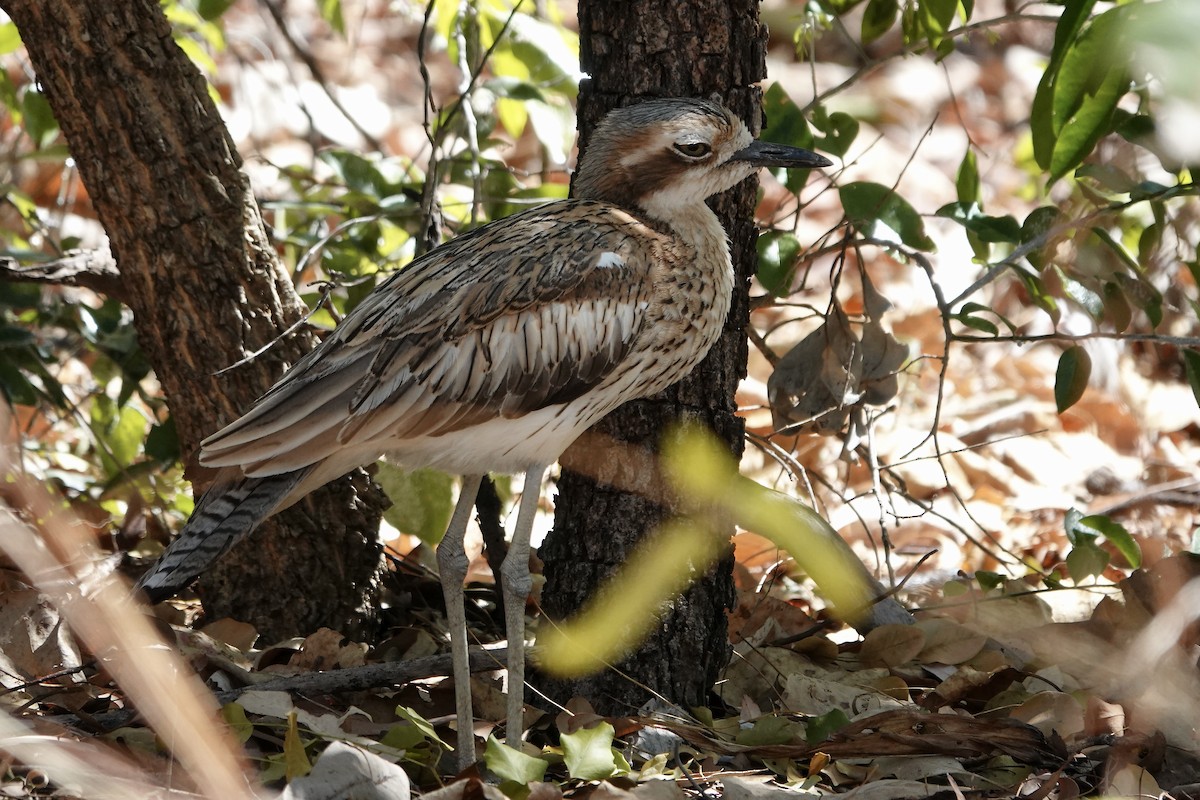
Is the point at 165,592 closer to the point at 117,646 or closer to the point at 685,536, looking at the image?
the point at 117,646

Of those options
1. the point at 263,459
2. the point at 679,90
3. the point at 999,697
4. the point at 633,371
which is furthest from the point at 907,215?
the point at 263,459

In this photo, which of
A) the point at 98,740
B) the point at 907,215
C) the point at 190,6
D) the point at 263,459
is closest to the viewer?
the point at 98,740

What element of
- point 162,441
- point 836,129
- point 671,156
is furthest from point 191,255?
point 836,129

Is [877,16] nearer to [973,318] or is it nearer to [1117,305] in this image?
[973,318]

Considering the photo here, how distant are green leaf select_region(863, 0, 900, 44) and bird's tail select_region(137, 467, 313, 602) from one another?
217 cm

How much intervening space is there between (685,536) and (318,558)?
1.13 m

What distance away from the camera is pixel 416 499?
396 cm

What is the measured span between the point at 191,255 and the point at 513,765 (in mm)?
1740

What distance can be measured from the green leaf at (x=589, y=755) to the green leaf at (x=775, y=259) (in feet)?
5.47

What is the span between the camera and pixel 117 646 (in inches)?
126

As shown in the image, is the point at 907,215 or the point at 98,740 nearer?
the point at 98,740

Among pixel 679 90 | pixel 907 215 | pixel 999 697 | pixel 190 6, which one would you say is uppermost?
pixel 190 6

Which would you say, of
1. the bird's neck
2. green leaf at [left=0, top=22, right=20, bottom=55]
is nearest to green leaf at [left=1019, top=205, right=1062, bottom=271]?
the bird's neck

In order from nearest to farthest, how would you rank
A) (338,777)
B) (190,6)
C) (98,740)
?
(338,777)
(98,740)
(190,6)
